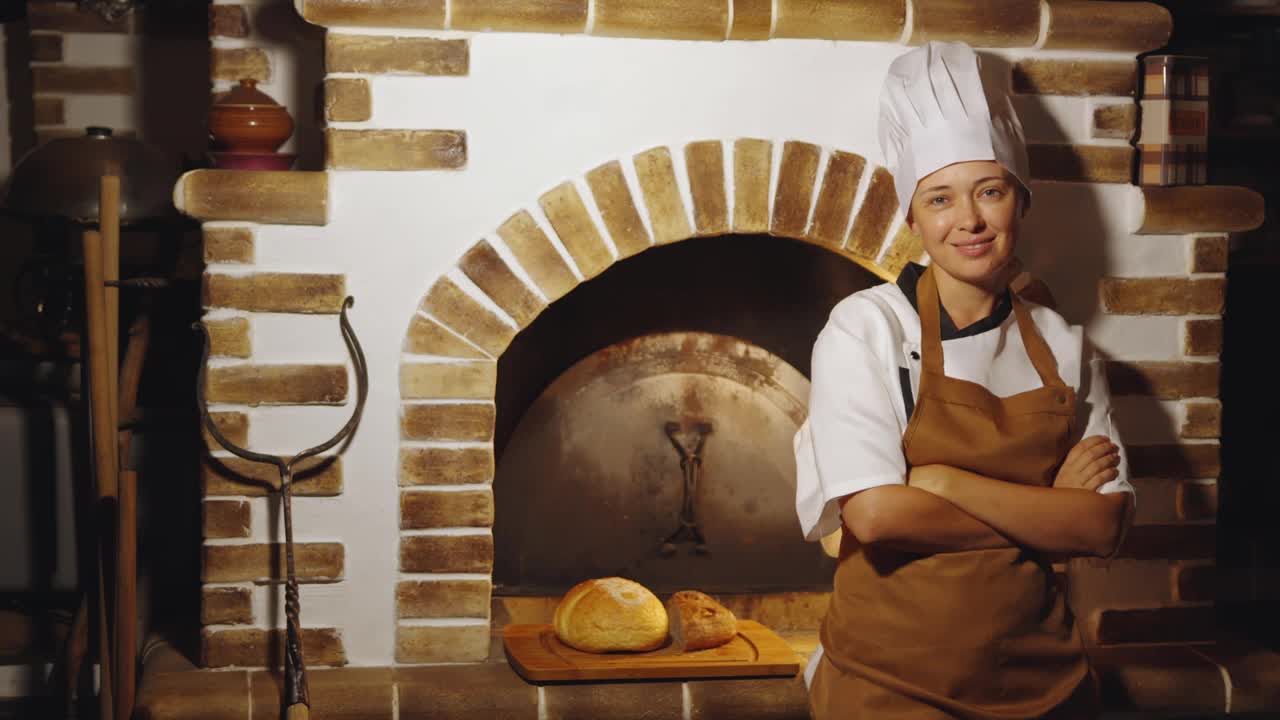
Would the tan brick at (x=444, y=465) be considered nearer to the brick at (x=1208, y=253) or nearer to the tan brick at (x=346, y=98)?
the tan brick at (x=346, y=98)

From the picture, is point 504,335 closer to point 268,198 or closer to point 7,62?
point 268,198

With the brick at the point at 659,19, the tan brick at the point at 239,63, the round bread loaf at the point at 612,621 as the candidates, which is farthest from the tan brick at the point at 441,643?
the tan brick at the point at 239,63

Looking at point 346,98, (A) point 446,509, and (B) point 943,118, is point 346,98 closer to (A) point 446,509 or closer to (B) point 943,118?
(A) point 446,509

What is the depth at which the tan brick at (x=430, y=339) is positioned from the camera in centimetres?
241

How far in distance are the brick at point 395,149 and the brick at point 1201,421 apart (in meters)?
1.53

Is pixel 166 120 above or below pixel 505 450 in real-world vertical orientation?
above

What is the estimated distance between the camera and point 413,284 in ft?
7.92

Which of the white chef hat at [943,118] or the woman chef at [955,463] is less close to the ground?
the white chef hat at [943,118]

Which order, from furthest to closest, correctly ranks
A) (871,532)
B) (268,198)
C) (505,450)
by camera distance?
1. (505,450)
2. (268,198)
3. (871,532)

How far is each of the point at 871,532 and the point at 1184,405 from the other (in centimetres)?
117

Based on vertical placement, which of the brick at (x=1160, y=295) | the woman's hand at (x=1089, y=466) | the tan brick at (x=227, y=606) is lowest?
the tan brick at (x=227, y=606)

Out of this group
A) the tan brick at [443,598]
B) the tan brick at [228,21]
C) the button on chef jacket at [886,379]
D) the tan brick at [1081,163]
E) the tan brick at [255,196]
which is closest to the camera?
the button on chef jacket at [886,379]

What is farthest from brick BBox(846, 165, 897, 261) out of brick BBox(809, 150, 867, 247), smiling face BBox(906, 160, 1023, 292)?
smiling face BBox(906, 160, 1023, 292)

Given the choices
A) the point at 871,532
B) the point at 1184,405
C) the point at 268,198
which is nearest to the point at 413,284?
the point at 268,198
